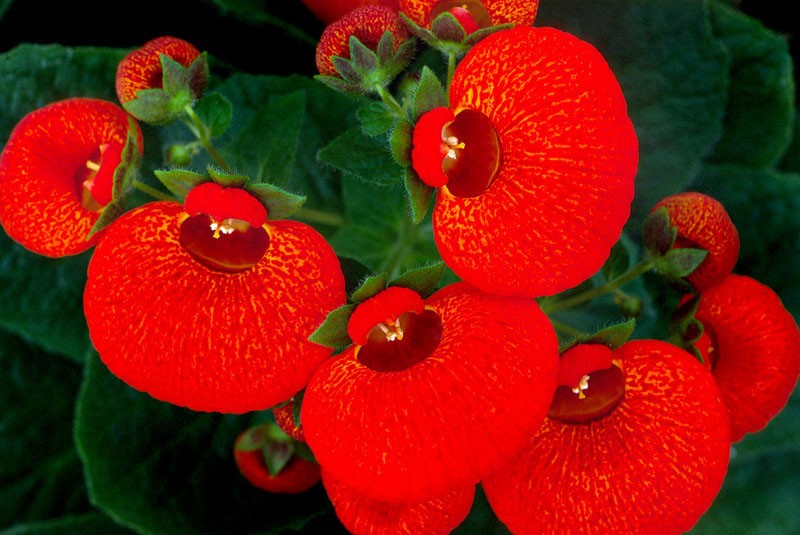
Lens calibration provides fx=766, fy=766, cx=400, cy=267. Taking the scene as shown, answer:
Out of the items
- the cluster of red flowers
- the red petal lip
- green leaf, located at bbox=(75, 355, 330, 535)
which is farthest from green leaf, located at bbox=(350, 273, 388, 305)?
green leaf, located at bbox=(75, 355, 330, 535)

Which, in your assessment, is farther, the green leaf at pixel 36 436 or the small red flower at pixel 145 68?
the green leaf at pixel 36 436

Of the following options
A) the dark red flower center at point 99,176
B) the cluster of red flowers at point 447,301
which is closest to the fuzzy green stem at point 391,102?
the cluster of red flowers at point 447,301

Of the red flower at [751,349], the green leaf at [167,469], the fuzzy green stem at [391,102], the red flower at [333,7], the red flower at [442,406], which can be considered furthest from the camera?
the green leaf at [167,469]

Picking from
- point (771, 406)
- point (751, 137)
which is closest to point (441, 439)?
point (771, 406)

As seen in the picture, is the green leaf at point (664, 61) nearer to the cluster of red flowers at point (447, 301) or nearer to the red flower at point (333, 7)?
the red flower at point (333, 7)

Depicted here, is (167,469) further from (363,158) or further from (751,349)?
(751,349)

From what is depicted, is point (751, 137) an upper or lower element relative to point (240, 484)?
upper

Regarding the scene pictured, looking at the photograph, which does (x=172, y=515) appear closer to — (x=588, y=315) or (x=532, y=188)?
(x=588, y=315)

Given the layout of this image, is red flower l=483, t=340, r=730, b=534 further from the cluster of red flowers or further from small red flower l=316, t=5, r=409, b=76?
small red flower l=316, t=5, r=409, b=76
